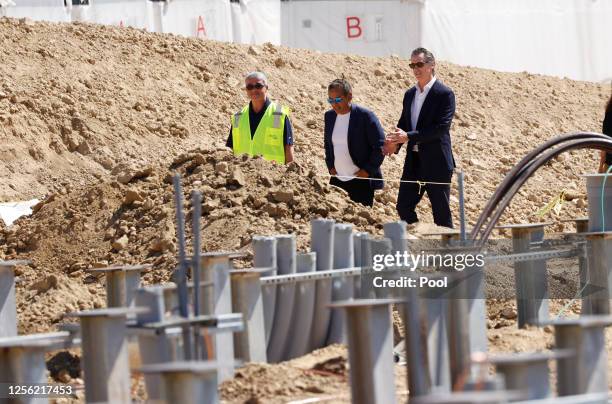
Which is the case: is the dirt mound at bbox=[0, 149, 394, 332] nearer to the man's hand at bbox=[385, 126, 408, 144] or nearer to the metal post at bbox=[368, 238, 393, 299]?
the man's hand at bbox=[385, 126, 408, 144]

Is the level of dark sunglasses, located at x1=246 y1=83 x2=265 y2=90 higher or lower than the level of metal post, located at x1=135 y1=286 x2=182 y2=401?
higher

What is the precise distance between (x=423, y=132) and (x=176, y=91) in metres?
8.80

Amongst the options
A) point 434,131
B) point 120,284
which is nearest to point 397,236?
point 120,284

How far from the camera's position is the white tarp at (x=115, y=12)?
882 inches

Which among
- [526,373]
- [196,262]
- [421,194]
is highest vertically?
[421,194]

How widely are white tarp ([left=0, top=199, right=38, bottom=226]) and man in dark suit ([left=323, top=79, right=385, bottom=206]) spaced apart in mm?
4321

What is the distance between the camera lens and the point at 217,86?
19781 mm

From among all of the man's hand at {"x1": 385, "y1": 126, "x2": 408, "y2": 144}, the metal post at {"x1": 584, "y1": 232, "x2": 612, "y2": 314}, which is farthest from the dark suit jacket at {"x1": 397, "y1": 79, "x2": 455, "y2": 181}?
the metal post at {"x1": 584, "y1": 232, "x2": 612, "y2": 314}

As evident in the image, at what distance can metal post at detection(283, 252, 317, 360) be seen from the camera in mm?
7973

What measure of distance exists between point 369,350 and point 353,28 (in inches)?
681

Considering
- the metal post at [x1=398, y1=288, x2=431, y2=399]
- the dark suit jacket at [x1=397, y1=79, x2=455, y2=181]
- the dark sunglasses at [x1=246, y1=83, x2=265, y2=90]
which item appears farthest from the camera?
the dark sunglasses at [x1=246, y1=83, x2=265, y2=90]

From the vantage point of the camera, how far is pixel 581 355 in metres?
6.07

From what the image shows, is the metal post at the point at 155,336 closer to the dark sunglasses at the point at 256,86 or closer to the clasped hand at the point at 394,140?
the clasped hand at the point at 394,140

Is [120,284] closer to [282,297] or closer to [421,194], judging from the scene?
[282,297]
